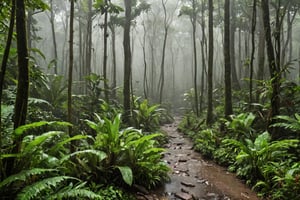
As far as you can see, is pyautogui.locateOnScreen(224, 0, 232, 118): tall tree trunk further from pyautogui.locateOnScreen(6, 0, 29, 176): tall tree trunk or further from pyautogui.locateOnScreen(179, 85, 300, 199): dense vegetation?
pyautogui.locateOnScreen(6, 0, 29, 176): tall tree trunk

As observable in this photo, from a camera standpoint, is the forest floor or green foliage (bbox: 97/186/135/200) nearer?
green foliage (bbox: 97/186/135/200)

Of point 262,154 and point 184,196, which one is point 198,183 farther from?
point 262,154

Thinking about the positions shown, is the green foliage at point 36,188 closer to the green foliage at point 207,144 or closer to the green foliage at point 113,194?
the green foliage at point 113,194

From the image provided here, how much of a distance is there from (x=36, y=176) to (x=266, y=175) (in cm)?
434

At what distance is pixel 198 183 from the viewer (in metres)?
5.60

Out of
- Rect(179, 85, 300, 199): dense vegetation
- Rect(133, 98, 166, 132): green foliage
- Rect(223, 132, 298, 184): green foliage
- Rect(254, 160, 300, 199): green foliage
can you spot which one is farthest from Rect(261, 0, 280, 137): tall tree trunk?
Rect(133, 98, 166, 132): green foliage

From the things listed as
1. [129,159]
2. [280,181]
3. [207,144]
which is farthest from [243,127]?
[129,159]

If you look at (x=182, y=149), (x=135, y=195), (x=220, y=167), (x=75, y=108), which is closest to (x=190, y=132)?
(x=182, y=149)

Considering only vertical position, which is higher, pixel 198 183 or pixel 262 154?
pixel 262 154

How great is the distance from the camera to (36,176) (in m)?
3.84

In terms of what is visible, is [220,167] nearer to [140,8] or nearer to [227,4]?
[227,4]

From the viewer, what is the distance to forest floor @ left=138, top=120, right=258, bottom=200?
484cm

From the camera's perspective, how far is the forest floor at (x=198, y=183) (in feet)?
15.9

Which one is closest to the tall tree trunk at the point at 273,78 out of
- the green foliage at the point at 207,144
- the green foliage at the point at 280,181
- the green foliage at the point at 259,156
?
the green foliage at the point at 259,156
